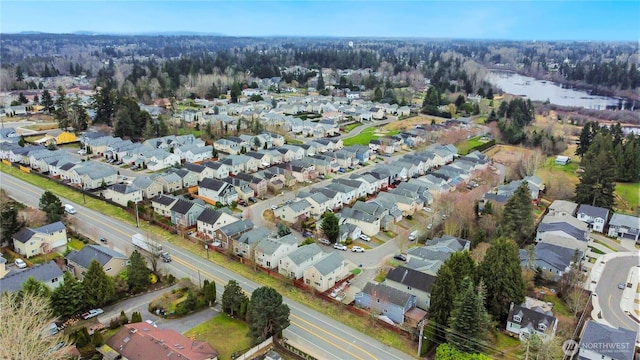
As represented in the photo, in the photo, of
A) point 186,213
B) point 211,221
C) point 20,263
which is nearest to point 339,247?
point 211,221

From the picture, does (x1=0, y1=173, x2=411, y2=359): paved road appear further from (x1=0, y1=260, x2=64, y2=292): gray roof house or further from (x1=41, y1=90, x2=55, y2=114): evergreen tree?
(x1=41, y1=90, x2=55, y2=114): evergreen tree

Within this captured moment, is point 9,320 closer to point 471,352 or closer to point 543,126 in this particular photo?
point 471,352

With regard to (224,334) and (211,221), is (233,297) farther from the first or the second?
(211,221)

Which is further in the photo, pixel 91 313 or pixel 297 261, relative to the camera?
pixel 297 261

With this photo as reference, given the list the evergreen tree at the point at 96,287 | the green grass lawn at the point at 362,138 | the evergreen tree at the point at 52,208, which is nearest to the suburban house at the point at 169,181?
the evergreen tree at the point at 52,208

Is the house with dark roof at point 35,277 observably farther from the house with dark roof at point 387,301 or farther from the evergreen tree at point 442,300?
the evergreen tree at point 442,300

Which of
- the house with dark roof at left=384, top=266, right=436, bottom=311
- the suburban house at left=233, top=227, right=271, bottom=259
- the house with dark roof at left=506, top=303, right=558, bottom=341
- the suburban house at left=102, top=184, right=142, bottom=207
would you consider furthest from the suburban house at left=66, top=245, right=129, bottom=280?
the house with dark roof at left=506, top=303, right=558, bottom=341
